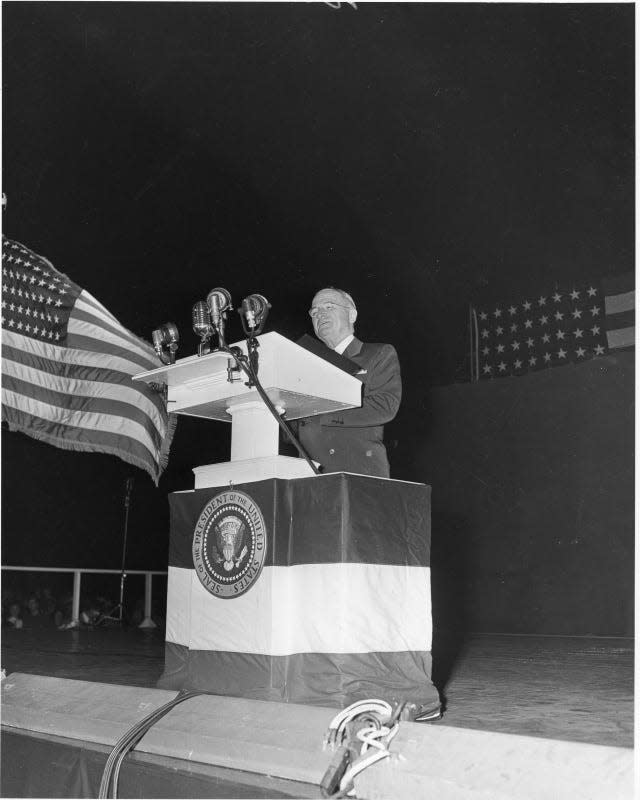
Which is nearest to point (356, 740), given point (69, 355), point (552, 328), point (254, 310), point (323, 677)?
point (323, 677)

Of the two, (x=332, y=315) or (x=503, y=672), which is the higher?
(x=332, y=315)

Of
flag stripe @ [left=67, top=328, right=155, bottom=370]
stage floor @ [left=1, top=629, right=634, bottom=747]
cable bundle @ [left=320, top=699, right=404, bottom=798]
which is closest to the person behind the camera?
cable bundle @ [left=320, top=699, right=404, bottom=798]

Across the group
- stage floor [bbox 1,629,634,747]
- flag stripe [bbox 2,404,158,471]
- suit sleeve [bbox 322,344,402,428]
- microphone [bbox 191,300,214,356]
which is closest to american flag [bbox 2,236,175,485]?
flag stripe [bbox 2,404,158,471]

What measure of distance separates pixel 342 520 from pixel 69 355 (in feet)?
9.36

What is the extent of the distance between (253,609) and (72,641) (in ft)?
10.4

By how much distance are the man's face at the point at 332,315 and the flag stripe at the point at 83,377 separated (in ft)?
6.70

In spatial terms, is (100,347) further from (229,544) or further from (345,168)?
(229,544)

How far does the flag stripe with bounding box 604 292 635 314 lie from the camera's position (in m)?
5.92

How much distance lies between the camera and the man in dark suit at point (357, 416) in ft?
8.59

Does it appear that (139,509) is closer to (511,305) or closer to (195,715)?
(511,305)

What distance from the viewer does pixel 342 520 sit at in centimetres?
212

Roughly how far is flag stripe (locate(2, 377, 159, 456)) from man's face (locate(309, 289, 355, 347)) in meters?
2.05

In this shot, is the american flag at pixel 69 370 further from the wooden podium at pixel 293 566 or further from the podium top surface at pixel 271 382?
the wooden podium at pixel 293 566

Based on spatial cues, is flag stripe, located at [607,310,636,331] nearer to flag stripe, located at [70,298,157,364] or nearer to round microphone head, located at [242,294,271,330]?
flag stripe, located at [70,298,157,364]
